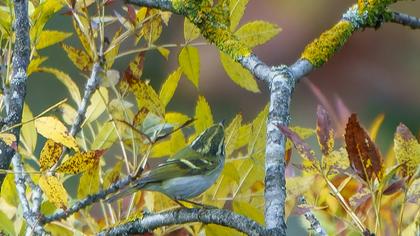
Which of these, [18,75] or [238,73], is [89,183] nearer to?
[18,75]

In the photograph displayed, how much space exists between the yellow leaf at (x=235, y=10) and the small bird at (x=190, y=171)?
0.63 feet

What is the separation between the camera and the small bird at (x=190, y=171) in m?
1.69

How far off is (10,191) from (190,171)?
347 millimetres

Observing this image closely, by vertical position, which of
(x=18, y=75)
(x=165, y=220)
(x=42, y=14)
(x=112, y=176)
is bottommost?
(x=165, y=220)

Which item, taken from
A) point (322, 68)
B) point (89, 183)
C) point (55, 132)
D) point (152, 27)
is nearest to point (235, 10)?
point (152, 27)

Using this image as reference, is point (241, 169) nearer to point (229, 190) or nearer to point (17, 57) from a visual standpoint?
point (229, 190)

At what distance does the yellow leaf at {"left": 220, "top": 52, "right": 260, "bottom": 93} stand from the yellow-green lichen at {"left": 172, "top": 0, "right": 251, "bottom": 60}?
0.02m

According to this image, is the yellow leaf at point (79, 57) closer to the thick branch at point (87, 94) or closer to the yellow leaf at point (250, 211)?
A: the thick branch at point (87, 94)

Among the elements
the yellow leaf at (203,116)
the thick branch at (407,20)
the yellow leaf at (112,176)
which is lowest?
the yellow leaf at (112,176)

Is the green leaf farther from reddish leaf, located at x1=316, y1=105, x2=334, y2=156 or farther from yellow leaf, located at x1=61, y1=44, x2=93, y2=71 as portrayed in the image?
reddish leaf, located at x1=316, y1=105, x2=334, y2=156

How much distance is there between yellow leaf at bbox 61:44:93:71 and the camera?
1.64 meters

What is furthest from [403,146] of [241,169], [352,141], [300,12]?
[300,12]

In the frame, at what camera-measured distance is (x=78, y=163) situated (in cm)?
132

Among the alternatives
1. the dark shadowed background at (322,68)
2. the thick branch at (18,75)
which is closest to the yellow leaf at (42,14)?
the thick branch at (18,75)
